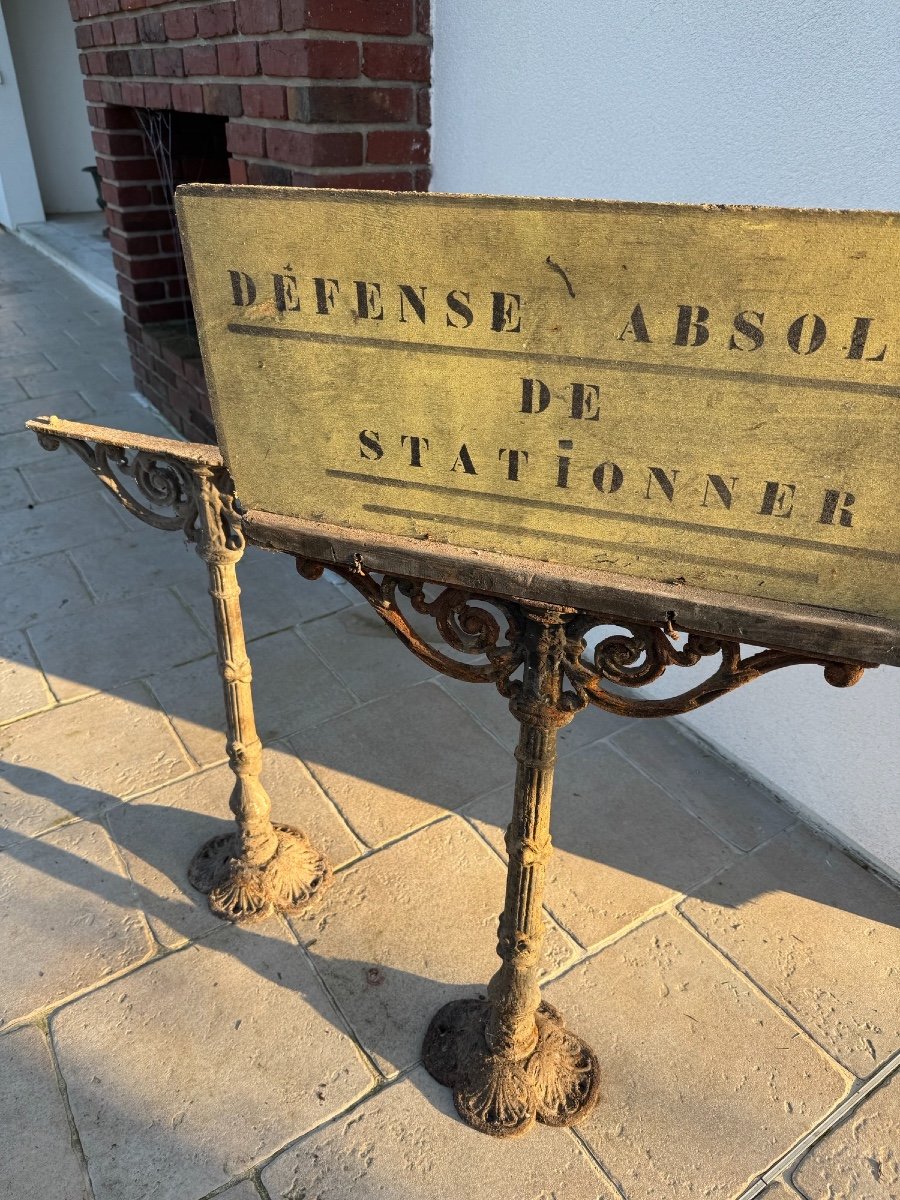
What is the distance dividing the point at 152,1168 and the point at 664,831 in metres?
1.71

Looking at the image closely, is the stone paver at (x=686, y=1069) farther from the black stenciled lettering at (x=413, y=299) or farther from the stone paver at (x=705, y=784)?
the black stenciled lettering at (x=413, y=299)

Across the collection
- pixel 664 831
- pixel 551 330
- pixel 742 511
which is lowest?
pixel 664 831

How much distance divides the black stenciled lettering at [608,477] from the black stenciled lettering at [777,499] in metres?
0.18

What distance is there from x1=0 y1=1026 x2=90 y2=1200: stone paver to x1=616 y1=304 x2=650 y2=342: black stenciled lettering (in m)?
2.03

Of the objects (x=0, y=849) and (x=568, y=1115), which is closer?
(x=568, y=1115)

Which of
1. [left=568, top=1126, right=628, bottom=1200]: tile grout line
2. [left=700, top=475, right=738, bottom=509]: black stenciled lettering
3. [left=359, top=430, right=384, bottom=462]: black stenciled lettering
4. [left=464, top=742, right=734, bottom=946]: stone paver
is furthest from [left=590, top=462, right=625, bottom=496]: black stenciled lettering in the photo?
[left=464, top=742, right=734, bottom=946]: stone paver

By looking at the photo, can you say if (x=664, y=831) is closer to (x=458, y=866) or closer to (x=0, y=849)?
(x=458, y=866)

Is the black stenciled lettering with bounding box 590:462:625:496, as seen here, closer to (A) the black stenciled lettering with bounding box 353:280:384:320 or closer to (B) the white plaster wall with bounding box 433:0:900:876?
(A) the black stenciled lettering with bounding box 353:280:384:320

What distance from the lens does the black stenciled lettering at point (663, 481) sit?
1.07 meters

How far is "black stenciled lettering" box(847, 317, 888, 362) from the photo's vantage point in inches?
35.4

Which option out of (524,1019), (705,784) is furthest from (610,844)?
(524,1019)

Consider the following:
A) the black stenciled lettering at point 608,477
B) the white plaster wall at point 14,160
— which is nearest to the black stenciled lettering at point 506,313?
the black stenciled lettering at point 608,477

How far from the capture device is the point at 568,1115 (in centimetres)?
Result: 189

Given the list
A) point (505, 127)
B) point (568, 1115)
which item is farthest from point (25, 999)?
point (505, 127)
